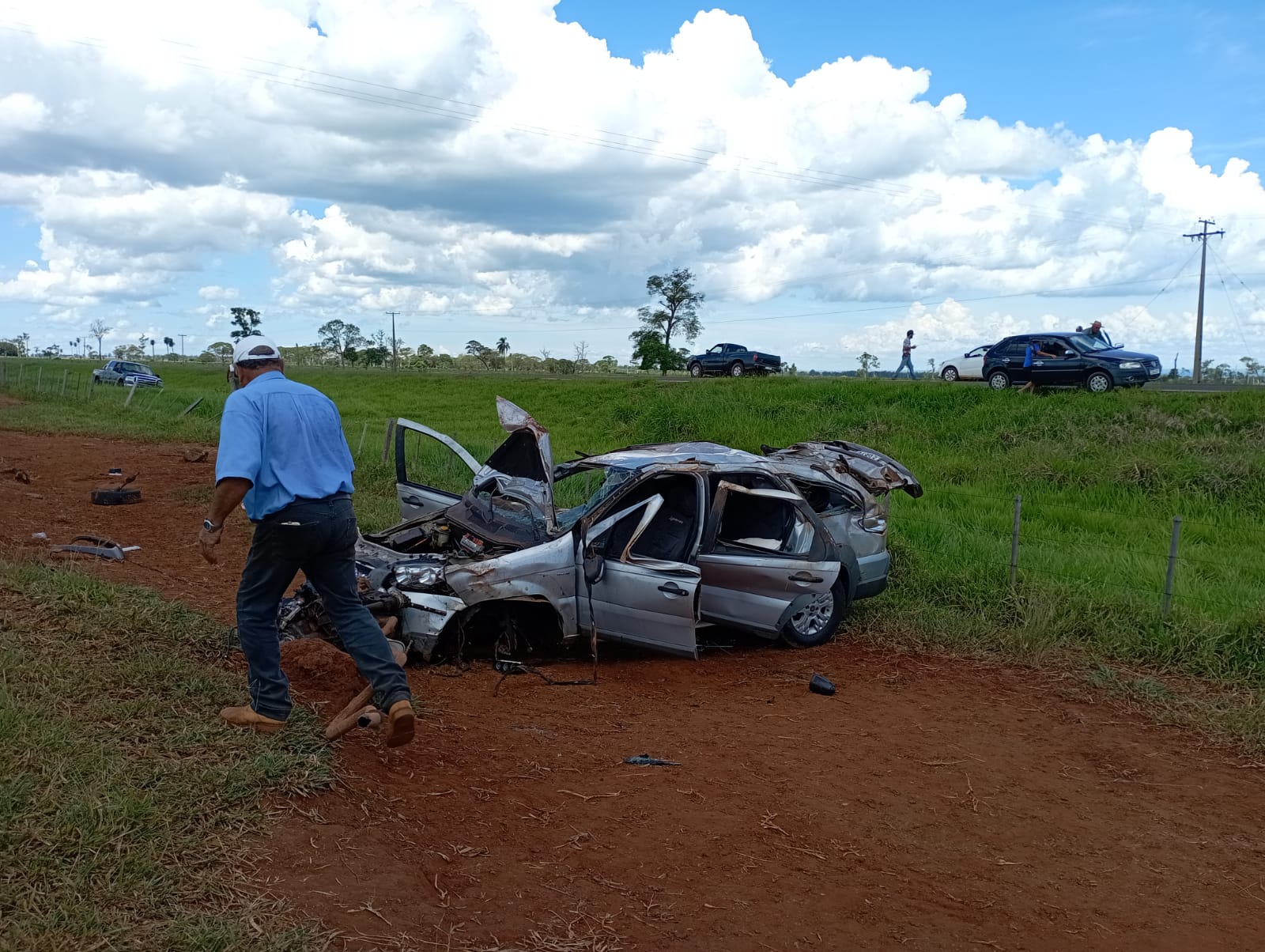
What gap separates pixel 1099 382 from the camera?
23219 mm

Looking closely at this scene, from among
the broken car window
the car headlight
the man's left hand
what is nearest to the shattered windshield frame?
the broken car window

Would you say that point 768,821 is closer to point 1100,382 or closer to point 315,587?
point 315,587

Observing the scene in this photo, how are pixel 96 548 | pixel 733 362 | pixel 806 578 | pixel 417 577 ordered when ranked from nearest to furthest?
pixel 417 577 → pixel 806 578 → pixel 96 548 → pixel 733 362

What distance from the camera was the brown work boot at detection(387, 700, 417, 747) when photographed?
4.49m

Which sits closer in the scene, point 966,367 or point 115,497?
point 115,497

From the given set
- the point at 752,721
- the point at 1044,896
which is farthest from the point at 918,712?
the point at 1044,896

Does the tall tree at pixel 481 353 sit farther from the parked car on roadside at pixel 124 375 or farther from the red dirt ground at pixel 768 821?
the red dirt ground at pixel 768 821

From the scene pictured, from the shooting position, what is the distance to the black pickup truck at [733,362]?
34.8 m

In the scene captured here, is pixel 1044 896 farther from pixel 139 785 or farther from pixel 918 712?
pixel 139 785

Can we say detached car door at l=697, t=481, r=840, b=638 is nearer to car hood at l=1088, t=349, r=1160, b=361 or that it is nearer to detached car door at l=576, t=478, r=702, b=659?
detached car door at l=576, t=478, r=702, b=659

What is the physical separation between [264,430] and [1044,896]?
3.94 meters

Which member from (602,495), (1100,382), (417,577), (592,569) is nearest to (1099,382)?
(1100,382)

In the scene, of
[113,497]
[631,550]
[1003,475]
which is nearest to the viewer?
[631,550]

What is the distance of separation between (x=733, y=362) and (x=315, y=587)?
31192mm
